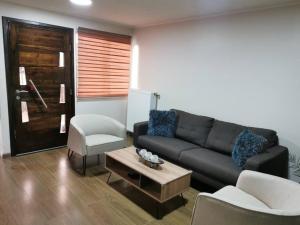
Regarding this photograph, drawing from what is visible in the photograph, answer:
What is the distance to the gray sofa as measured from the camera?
253 cm

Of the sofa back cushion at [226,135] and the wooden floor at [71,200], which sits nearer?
the wooden floor at [71,200]

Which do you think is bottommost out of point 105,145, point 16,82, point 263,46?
point 105,145

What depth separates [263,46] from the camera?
2938 mm

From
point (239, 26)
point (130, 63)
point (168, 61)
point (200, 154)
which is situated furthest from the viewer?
point (130, 63)

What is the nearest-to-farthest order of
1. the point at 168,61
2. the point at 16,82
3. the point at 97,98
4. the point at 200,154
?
1. the point at 200,154
2. the point at 16,82
3. the point at 168,61
4. the point at 97,98

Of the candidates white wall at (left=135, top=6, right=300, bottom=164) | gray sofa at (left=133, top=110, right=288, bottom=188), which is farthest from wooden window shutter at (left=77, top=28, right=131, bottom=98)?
gray sofa at (left=133, top=110, right=288, bottom=188)

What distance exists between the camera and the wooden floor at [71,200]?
7.22ft

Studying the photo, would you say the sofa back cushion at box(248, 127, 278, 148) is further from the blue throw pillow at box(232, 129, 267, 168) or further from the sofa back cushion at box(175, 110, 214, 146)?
the sofa back cushion at box(175, 110, 214, 146)

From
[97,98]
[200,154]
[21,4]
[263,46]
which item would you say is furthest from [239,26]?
[21,4]

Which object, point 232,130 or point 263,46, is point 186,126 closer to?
point 232,130

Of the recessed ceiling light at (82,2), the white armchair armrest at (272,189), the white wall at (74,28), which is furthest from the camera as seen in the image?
the white wall at (74,28)

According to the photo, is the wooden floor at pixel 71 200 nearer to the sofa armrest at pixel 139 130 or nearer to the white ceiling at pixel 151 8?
the sofa armrest at pixel 139 130

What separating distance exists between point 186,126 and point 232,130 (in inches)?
28.3

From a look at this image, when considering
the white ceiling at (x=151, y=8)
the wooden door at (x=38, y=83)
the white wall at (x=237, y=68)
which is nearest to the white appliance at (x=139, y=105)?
the white wall at (x=237, y=68)
